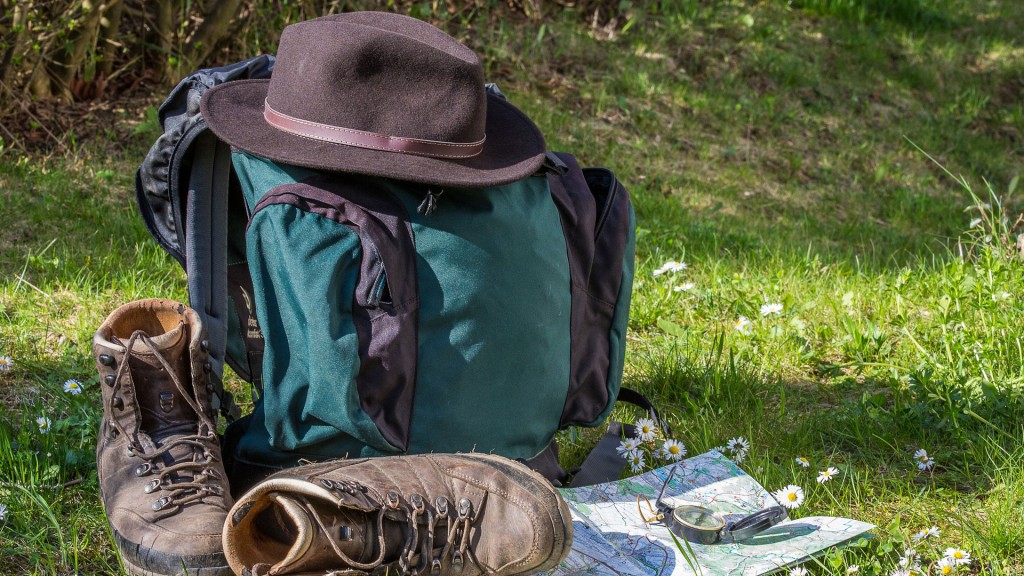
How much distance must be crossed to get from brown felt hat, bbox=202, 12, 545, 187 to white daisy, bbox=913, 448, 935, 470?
4.19ft

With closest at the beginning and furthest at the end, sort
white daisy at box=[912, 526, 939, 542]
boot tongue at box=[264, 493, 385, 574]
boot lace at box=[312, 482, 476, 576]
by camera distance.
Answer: boot tongue at box=[264, 493, 385, 574] < boot lace at box=[312, 482, 476, 576] < white daisy at box=[912, 526, 939, 542]

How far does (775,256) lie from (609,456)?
1.74 metres

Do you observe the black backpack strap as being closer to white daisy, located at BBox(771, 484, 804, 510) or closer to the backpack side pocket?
the backpack side pocket

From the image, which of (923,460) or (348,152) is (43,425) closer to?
(348,152)

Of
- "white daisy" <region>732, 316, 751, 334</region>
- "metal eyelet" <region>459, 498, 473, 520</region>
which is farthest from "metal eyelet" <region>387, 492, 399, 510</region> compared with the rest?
"white daisy" <region>732, 316, 751, 334</region>

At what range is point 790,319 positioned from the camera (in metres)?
3.27

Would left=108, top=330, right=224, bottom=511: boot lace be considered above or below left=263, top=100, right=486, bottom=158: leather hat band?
below

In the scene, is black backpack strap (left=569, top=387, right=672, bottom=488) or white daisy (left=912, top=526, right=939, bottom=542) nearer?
white daisy (left=912, top=526, right=939, bottom=542)

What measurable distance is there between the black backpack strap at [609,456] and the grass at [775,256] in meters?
0.13

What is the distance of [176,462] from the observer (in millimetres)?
2057

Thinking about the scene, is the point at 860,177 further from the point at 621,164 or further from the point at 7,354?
the point at 7,354

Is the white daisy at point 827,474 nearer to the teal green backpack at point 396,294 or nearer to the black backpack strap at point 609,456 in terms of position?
the black backpack strap at point 609,456

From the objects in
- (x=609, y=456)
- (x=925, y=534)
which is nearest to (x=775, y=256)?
(x=609, y=456)

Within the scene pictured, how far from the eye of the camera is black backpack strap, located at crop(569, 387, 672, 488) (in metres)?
2.42
